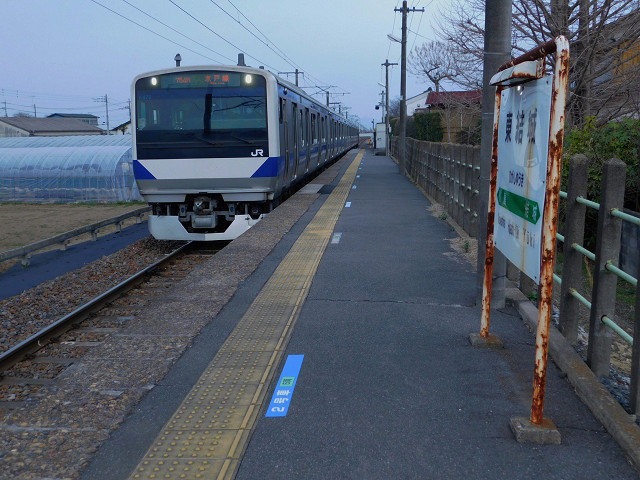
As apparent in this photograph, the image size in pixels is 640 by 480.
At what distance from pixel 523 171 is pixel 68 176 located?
26934 mm

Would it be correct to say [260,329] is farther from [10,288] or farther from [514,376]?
[10,288]

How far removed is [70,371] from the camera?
4711 millimetres

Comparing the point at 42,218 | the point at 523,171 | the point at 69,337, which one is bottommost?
the point at 42,218

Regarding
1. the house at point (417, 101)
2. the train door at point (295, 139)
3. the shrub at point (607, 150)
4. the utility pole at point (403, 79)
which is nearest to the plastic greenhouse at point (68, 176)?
the utility pole at point (403, 79)

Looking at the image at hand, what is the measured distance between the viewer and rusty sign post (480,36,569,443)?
129 inches

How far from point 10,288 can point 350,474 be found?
32.6 ft

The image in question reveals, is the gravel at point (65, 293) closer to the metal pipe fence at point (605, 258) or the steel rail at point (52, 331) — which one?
the steel rail at point (52, 331)

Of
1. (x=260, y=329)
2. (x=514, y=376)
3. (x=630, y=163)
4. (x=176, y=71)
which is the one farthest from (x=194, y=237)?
(x=514, y=376)

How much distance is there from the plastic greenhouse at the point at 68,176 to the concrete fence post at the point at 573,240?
24.4 meters

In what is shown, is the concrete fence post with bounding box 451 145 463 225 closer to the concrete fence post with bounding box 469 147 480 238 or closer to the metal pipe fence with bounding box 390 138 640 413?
the concrete fence post with bounding box 469 147 480 238

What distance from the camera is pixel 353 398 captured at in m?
4.09

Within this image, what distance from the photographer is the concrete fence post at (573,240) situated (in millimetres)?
4609

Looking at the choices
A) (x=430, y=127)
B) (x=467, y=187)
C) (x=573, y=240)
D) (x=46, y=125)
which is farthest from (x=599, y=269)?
(x=46, y=125)

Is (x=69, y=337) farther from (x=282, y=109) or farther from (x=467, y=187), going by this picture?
(x=282, y=109)
